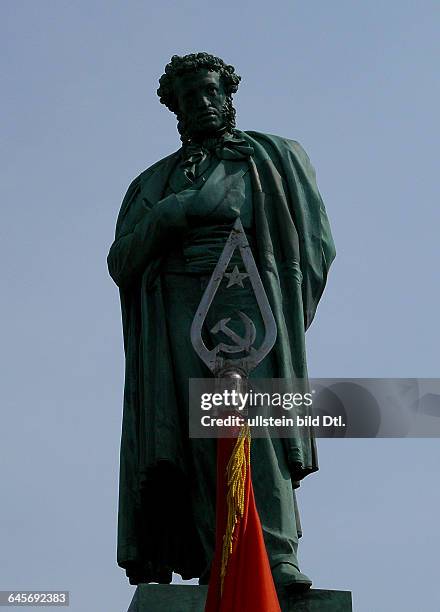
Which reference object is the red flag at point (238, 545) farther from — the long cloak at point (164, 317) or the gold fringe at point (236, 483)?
the long cloak at point (164, 317)

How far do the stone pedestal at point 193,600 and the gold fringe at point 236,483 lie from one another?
65 cm

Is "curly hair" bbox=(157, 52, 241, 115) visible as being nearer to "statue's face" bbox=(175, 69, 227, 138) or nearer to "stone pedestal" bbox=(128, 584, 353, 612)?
"statue's face" bbox=(175, 69, 227, 138)

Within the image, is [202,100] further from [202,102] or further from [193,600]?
[193,600]

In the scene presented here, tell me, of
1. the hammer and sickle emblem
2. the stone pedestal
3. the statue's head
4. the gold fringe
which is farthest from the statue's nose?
the stone pedestal

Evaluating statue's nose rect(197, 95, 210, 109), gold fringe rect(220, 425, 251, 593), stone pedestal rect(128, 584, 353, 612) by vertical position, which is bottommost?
stone pedestal rect(128, 584, 353, 612)

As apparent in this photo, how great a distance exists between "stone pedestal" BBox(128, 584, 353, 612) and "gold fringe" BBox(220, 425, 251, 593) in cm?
65

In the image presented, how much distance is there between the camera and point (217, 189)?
607 inches

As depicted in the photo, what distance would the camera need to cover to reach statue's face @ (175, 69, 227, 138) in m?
15.8

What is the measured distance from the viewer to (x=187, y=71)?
15820 millimetres

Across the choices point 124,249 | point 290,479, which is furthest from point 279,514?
point 124,249

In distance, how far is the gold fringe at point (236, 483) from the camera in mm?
13148

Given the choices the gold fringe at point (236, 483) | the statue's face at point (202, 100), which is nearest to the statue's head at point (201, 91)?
the statue's face at point (202, 100)

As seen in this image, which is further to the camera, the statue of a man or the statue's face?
the statue's face

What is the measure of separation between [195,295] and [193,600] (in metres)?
2.61
